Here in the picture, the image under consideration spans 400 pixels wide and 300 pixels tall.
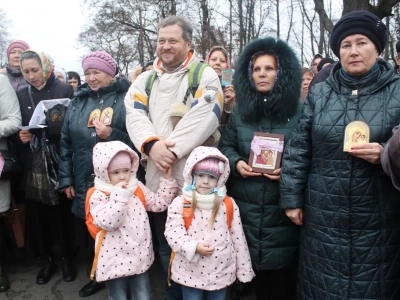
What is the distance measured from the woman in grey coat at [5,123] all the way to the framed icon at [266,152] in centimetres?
219

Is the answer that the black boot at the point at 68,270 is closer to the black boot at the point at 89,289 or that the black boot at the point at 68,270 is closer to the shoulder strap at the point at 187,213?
the black boot at the point at 89,289

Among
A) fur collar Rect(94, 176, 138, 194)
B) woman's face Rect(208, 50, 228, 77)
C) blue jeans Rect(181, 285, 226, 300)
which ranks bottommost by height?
blue jeans Rect(181, 285, 226, 300)

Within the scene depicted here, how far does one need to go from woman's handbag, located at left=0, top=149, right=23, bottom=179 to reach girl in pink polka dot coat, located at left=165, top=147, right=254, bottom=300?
1.77 meters

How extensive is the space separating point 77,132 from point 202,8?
760 inches

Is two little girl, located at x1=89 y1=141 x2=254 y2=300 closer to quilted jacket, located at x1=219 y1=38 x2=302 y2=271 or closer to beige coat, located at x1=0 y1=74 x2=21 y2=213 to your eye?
quilted jacket, located at x1=219 y1=38 x2=302 y2=271

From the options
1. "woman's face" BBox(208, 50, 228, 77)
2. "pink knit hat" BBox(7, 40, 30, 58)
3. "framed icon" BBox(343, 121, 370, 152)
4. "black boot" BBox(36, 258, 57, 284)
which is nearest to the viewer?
"framed icon" BBox(343, 121, 370, 152)

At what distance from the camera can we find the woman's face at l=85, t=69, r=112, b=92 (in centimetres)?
305

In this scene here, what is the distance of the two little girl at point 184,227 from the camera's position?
238cm

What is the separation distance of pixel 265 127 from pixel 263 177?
343 millimetres

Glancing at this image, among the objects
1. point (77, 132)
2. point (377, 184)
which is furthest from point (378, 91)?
point (77, 132)

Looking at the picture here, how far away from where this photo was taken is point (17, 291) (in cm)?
340

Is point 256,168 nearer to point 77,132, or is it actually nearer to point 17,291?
point 77,132

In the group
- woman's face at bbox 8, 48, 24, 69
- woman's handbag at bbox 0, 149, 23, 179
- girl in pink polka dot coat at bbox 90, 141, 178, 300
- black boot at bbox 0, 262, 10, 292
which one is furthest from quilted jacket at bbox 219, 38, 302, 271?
woman's face at bbox 8, 48, 24, 69

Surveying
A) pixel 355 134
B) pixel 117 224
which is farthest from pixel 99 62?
pixel 355 134
